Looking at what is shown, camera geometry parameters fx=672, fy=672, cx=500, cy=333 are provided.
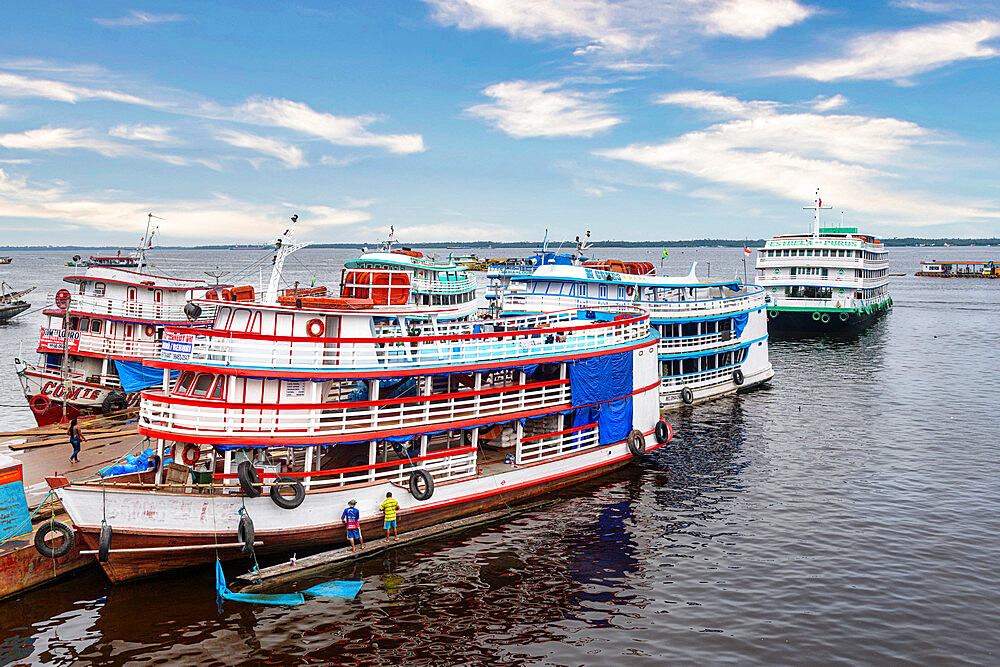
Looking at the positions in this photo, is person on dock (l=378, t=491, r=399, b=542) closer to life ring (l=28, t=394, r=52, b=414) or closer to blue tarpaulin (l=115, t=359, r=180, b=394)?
blue tarpaulin (l=115, t=359, r=180, b=394)

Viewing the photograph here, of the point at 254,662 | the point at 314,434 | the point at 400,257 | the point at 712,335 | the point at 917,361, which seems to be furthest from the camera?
the point at 917,361

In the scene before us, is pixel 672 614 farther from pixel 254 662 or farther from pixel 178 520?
pixel 178 520

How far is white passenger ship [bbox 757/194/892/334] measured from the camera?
72625 millimetres

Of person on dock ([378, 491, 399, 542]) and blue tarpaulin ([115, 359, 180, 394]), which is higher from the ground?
blue tarpaulin ([115, 359, 180, 394])

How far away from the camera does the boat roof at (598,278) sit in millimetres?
41156

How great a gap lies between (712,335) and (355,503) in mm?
30321

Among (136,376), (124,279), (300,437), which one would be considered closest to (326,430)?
(300,437)

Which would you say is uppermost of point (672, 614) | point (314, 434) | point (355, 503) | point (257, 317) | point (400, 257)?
point (400, 257)

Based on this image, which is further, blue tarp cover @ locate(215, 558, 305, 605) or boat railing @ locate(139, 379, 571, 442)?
boat railing @ locate(139, 379, 571, 442)

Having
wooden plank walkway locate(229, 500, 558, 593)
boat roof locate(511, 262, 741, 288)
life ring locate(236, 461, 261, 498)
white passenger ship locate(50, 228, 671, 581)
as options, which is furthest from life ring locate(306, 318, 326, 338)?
boat roof locate(511, 262, 741, 288)

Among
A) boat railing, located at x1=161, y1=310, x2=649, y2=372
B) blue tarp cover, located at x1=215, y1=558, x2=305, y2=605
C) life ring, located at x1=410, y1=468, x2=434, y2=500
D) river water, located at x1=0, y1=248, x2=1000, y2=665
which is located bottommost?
river water, located at x1=0, y1=248, x2=1000, y2=665

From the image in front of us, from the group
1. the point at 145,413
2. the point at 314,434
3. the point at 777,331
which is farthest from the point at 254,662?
the point at 777,331

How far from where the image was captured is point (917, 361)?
56125 mm

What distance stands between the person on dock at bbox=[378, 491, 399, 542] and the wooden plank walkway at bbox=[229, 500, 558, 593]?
327 mm
